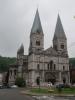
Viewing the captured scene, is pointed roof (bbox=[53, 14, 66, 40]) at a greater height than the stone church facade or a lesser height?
greater

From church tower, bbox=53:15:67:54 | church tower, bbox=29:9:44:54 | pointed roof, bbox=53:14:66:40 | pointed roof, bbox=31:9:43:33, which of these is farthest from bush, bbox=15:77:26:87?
pointed roof, bbox=53:14:66:40

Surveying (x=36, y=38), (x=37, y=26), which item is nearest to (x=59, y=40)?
(x=36, y=38)

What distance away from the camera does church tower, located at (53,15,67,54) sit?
284 feet

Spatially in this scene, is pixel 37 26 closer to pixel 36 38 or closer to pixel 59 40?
pixel 36 38

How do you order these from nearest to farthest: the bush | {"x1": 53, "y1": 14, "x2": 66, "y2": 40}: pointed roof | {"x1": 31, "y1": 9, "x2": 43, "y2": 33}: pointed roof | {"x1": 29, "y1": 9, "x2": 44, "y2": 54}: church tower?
the bush < {"x1": 29, "y1": 9, "x2": 44, "y2": 54}: church tower < {"x1": 31, "y1": 9, "x2": 43, "y2": 33}: pointed roof < {"x1": 53, "y1": 14, "x2": 66, "y2": 40}: pointed roof

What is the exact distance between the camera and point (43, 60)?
8225 cm

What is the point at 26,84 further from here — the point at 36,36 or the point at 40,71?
the point at 36,36

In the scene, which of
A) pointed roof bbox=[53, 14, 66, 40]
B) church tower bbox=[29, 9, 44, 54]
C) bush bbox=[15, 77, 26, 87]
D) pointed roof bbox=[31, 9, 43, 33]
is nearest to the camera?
bush bbox=[15, 77, 26, 87]

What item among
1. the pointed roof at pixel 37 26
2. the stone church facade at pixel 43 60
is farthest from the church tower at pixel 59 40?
the pointed roof at pixel 37 26

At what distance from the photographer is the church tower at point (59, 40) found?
8669cm

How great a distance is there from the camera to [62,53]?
3391 inches

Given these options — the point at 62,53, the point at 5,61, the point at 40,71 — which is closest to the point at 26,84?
the point at 40,71

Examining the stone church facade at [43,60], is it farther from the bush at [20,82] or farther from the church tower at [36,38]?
the bush at [20,82]

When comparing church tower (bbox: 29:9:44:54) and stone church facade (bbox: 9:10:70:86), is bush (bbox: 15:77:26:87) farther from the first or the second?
church tower (bbox: 29:9:44:54)
